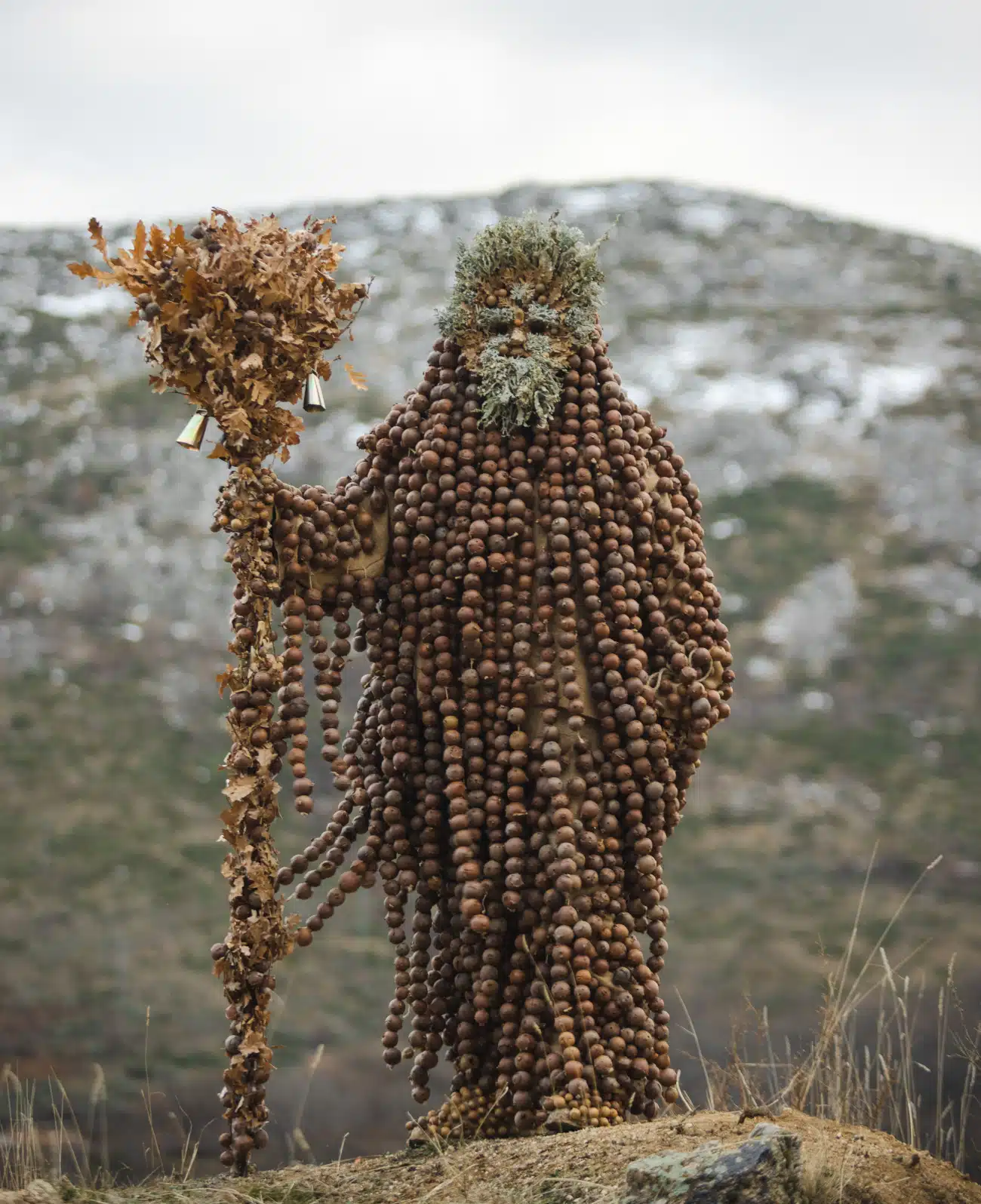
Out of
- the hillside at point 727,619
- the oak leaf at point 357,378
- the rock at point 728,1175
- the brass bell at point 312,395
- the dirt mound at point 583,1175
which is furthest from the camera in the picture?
the hillside at point 727,619

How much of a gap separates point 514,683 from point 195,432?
1072 millimetres

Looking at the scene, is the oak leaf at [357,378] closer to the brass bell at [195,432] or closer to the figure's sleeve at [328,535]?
the figure's sleeve at [328,535]

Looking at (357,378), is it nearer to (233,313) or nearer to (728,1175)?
(233,313)

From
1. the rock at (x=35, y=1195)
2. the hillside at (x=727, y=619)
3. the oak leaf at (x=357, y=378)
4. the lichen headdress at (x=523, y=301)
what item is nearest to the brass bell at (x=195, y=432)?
the oak leaf at (x=357, y=378)

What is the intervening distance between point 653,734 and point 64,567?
Answer: 7.07 m

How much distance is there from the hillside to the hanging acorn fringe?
4413 millimetres

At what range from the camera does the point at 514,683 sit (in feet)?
12.5

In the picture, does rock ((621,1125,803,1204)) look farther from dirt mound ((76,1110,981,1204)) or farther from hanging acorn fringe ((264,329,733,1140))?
hanging acorn fringe ((264,329,733,1140))

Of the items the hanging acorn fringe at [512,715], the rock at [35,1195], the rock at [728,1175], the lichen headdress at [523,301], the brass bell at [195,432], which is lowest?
the rock at [35,1195]

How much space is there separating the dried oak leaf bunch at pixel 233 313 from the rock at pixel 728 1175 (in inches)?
77.7

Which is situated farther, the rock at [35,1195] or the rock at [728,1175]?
the rock at [35,1195]

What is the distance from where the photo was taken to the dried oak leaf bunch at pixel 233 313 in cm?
369

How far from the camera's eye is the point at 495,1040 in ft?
12.8

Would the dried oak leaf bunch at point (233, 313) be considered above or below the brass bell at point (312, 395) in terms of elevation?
above
